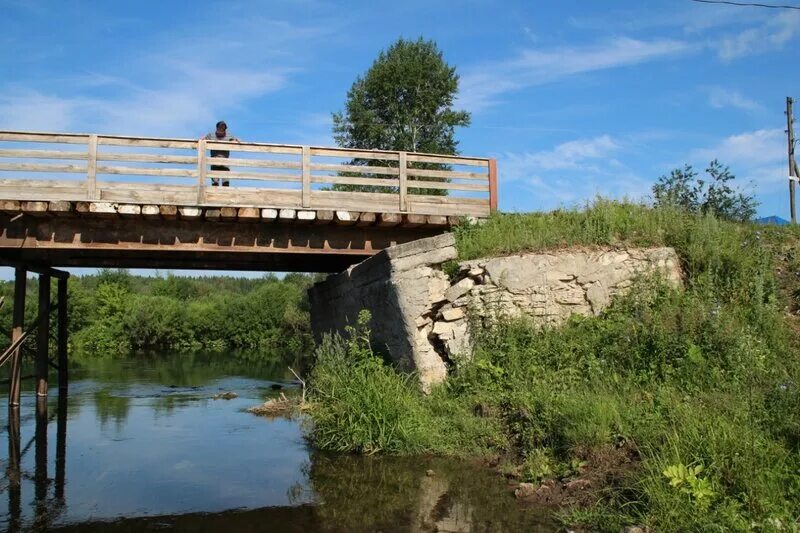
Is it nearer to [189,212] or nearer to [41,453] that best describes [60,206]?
[189,212]

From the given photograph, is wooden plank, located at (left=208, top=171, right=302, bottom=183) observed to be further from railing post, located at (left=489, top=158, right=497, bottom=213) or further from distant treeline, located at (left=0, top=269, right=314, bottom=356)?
distant treeline, located at (left=0, top=269, right=314, bottom=356)

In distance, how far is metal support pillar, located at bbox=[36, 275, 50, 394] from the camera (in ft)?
49.7

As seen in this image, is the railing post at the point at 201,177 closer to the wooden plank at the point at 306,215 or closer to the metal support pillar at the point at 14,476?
the wooden plank at the point at 306,215

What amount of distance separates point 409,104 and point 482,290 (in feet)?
70.1

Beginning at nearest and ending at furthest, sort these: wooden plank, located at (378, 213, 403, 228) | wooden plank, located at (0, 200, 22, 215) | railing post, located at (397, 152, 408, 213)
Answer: wooden plank, located at (0, 200, 22, 215) → wooden plank, located at (378, 213, 403, 228) → railing post, located at (397, 152, 408, 213)

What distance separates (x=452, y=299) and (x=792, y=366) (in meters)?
4.80

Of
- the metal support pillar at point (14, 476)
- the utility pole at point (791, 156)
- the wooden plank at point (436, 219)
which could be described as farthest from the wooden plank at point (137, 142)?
the utility pole at point (791, 156)

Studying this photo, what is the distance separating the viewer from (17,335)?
14.3m

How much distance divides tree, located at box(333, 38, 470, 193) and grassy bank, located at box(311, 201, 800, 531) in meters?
18.5

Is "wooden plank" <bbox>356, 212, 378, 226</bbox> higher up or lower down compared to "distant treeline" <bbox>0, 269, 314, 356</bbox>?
higher up

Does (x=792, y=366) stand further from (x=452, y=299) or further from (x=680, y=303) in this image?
(x=452, y=299)

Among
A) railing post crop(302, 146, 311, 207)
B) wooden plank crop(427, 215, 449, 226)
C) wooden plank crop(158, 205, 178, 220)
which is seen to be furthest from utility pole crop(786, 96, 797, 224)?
wooden plank crop(158, 205, 178, 220)

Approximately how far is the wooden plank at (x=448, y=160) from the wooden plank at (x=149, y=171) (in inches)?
171

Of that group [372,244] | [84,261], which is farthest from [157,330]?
[372,244]
